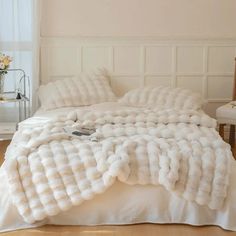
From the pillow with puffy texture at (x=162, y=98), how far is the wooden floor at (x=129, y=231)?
1737mm

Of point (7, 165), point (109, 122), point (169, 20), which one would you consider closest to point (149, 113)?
point (109, 122)

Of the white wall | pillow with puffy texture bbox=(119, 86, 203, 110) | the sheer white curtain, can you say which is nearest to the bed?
pillow with puffy texture bbox=(119, 86, 203, 110)

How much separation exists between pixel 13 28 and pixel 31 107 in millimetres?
798

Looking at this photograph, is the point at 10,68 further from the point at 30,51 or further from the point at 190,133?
the point at 190,133

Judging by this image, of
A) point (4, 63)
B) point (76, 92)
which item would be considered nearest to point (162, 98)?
point (76, 92)

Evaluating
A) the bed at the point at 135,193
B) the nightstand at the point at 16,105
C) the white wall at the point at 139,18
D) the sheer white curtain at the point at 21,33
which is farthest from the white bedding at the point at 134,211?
the white wall at the point at 139,18

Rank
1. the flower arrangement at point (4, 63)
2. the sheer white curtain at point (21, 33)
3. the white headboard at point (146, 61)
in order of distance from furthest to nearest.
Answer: the white headboard at point (146, 61), the sheer white curtain at point (21, 33), the flower arrangement at point (4, 63)

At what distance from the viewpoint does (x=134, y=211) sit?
275 cm

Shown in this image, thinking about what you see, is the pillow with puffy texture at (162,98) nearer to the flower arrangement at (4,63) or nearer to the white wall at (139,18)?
the white wall at (139,18)

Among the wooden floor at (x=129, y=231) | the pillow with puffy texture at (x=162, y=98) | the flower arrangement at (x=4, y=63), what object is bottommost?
the wooden floor at (x=129, y=231)

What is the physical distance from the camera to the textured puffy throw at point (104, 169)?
8.78 ft

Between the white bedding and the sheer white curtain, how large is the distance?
2253 millimetres

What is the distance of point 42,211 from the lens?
8.79 feet

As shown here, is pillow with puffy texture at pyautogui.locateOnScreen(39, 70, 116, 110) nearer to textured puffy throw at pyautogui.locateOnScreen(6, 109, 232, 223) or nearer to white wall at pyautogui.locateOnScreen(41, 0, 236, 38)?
white wall at pyautogui.locateOnScreen(41, 0, 236, 38)
